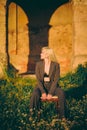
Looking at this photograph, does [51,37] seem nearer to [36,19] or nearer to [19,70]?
[36,19]

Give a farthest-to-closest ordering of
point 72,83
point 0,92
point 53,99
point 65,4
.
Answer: point 65,4, point 72,83, point 0,92, point 53,99

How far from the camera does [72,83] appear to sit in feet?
34.3

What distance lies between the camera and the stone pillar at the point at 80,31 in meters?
11.3

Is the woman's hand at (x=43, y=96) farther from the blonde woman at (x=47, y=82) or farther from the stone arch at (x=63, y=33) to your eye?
the stone arch at (x=63, y=33)

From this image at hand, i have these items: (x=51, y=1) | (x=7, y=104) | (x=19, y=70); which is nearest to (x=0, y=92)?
(x=7, y=104)

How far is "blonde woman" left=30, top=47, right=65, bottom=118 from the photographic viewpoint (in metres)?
6.21

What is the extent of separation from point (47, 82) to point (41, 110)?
741mm

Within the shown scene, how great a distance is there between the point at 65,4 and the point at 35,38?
1885mm

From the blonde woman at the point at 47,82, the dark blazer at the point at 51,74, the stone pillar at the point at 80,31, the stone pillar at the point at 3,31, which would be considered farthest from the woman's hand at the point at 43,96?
the stone pillar at the point at 3,31

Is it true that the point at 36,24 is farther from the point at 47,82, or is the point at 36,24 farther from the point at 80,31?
the point at 47,82

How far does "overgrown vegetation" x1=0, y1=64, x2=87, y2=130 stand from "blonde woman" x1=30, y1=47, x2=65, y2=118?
23 cm

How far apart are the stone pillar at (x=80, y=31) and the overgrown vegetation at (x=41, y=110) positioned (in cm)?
44

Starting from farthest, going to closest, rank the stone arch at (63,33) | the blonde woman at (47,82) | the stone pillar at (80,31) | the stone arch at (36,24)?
the stone arch at (36,24)
the stone arch at (63,33)
the stone pillar at (80,31)
the blonde woman at (47,82)

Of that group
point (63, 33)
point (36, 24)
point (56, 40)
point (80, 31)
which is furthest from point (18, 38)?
point (80, 31)
